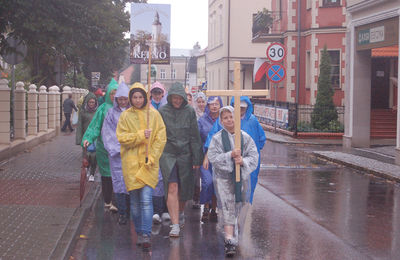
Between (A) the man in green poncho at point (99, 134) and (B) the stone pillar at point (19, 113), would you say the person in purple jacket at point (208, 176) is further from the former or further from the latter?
(B) the stone pillar at point (19, 113)

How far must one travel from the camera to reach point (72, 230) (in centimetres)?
775

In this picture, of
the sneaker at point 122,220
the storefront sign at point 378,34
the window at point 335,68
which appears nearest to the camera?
the sneaker at point 122,220

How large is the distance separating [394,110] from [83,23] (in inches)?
594

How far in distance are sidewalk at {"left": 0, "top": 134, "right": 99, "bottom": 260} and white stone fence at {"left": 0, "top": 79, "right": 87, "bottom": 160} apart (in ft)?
3.25

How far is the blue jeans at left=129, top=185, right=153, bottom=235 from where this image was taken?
7215mm

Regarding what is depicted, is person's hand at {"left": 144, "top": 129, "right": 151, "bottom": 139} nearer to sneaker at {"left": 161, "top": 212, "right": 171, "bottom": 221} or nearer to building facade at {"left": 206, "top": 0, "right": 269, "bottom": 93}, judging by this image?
sneaker at {"left": 161, "top": 212, "right": 171, "bottom": 221}

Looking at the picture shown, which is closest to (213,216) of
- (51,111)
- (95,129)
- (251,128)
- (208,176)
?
(208,176)

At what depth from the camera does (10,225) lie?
7801 millimetres

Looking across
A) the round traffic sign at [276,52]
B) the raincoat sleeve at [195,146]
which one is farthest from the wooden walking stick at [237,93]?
the round traffic sign at [276,52]

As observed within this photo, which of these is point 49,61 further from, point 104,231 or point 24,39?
point 104,231

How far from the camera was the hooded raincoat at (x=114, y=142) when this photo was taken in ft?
27.7

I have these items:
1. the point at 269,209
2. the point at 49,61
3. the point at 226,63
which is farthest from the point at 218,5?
the point at 269,209

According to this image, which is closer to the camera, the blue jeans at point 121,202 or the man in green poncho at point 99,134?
the blue jeans at point 121,202

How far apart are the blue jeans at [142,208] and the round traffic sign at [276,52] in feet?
56.5
